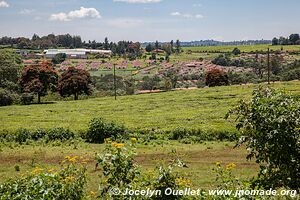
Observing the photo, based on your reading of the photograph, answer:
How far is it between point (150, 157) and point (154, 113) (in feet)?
50.1

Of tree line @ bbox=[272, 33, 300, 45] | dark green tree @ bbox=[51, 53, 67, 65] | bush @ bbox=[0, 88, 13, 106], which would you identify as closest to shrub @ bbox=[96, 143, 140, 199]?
bush @ bbox=[0, 88, 13, 106]

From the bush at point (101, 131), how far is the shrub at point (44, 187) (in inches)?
766

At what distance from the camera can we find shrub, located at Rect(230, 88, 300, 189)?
21.8 ft

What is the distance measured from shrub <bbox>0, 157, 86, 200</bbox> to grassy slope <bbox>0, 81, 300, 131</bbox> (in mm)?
20465

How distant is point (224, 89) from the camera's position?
159ft

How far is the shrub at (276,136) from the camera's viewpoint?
21.8ft

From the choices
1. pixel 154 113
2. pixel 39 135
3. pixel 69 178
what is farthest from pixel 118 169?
pixel 154 113

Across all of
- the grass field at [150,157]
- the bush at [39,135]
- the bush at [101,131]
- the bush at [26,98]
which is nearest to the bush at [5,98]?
the bush at [26,98]

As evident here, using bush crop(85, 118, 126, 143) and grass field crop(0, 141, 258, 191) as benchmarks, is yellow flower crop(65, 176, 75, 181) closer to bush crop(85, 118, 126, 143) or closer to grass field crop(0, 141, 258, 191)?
grass field crop(0, 141, 258, 191)

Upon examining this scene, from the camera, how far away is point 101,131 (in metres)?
26.2

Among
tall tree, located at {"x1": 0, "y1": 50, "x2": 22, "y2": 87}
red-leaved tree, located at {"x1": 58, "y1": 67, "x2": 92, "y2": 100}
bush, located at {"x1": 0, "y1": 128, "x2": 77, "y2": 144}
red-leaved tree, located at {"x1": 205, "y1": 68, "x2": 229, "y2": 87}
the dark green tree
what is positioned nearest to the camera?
bush, located at {"x1": 0, "y1": 128, "x2": 77, "y2": 144}

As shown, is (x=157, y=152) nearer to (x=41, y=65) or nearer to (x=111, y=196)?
(x=111, y=196)

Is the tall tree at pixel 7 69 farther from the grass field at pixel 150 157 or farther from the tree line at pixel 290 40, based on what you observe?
the tree line at pixel 290 40

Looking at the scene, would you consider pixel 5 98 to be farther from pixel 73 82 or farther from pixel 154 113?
pixel 154 113
